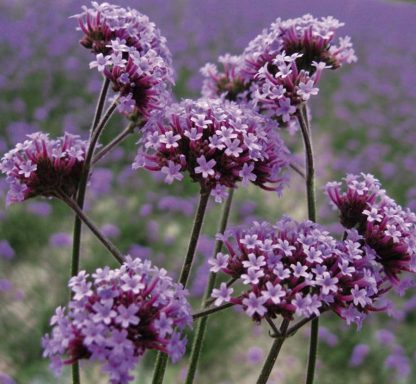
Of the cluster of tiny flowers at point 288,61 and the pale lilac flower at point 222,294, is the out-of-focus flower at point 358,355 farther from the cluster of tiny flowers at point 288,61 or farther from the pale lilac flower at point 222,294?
the pale lilac flower at point 222,294

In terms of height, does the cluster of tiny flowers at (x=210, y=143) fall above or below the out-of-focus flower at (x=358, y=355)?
below

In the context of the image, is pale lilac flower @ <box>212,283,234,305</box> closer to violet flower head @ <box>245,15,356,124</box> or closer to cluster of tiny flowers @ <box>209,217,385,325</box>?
cluster of tiny flowers @ <box>209,217,385,325</box>

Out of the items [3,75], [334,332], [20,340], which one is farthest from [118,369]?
[3,75]

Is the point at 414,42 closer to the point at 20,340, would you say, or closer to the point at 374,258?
the point at 20,340

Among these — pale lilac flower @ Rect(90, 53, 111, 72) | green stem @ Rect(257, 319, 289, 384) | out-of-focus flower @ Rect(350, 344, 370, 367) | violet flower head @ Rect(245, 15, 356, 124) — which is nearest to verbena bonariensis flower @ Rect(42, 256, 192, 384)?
green stem @ Rect(257, 319, 289, 384)

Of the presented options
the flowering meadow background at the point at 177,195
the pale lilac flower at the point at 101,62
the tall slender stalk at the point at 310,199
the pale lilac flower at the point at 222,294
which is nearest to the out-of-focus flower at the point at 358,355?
the flowering meadow background at the point at 177,195

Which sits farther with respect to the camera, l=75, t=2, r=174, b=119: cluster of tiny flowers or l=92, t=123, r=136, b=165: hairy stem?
l=92, t=123, r=136, b=165: hairy stem

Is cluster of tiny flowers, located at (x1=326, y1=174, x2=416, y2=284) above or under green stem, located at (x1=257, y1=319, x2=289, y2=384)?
above
